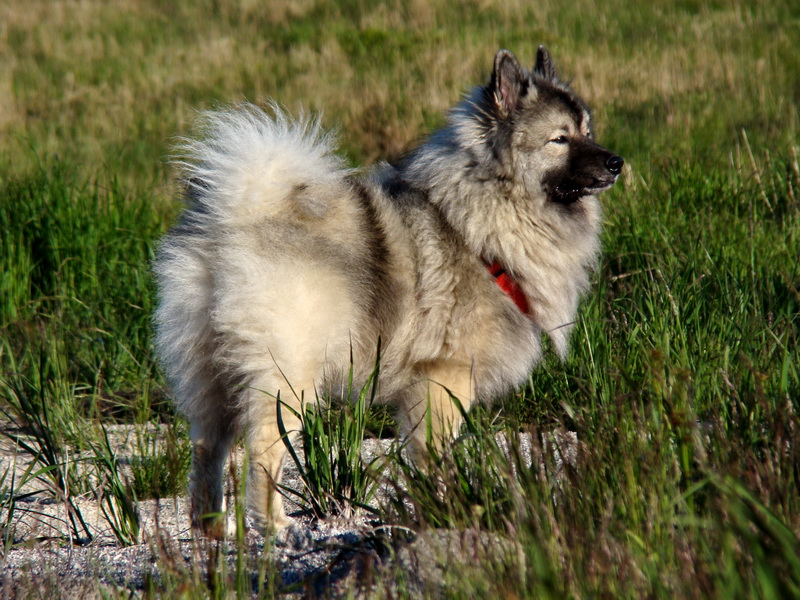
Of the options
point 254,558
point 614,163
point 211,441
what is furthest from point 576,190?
point 254,558

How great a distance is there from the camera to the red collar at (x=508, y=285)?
10.6 feet

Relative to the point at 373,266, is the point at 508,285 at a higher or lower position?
lower

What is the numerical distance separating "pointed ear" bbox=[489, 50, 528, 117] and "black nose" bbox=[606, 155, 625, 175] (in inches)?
17.7

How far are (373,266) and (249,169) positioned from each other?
564mm

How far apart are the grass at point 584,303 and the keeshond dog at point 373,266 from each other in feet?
0.79

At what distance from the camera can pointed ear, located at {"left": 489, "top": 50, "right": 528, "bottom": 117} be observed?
10.8 feet

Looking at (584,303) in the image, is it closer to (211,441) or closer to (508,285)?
(508,285)

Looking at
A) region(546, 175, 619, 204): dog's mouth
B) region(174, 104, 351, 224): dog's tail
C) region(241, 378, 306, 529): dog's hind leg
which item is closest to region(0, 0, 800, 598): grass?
region(241, 378, 306, 529): dog's hind leg

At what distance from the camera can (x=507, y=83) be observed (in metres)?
3.34

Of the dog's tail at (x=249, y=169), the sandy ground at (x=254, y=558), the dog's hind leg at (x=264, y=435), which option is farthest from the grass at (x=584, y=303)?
the dog's tail at (x=249, y=169)

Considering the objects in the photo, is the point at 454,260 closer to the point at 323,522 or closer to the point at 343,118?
the point at 323,522

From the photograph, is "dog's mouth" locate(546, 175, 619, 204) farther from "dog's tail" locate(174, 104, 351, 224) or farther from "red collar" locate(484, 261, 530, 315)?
"dog's tail" locate(174, 104, 351, 224)

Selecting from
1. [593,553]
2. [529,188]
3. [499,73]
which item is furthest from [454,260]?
[593,553]

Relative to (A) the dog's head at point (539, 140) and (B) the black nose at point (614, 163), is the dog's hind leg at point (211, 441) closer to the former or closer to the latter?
(A) the dog's head at point (539, 140)
